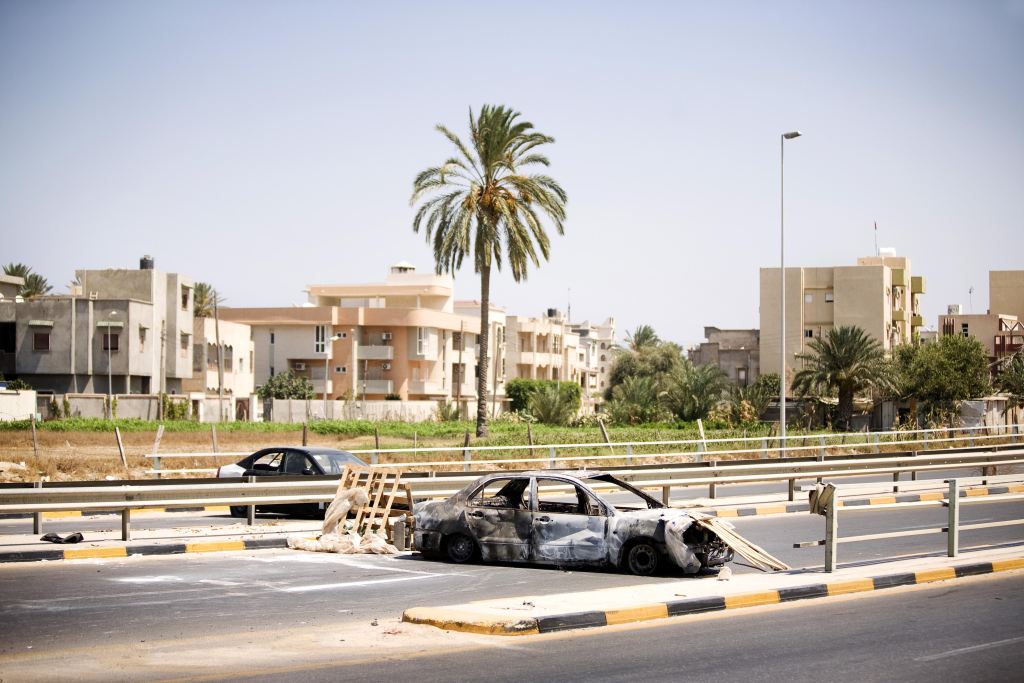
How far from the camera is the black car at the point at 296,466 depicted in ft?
68.6

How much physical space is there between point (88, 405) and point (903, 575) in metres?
57.0

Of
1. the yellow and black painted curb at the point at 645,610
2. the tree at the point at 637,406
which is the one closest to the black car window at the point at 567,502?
the yellow and black painted curb at the point at 645,610

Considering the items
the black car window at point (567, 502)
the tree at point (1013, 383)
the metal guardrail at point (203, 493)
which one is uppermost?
the tree at point (1013, 383)

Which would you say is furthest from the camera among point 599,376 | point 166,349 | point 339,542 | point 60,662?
point 599,376

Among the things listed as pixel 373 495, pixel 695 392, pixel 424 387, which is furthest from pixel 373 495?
pixel 424 387

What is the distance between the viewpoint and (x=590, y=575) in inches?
557

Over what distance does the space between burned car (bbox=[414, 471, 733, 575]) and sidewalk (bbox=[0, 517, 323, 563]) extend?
124 inches

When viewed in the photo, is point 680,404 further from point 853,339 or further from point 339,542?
point 339,542

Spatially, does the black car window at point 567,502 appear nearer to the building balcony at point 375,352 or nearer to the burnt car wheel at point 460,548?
the burnt car wheel at point 460,548

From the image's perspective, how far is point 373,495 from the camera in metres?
16.8

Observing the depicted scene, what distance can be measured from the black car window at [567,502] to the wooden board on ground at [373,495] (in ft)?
8.69

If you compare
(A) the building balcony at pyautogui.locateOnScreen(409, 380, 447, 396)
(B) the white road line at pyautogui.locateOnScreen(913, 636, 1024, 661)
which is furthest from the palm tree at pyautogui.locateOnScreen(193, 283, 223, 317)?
(B) the white road line at pyautogui.locateOnScreen(913, 636, 1024, 661)

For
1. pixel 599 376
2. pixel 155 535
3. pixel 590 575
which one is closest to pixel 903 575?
pixel 590 575

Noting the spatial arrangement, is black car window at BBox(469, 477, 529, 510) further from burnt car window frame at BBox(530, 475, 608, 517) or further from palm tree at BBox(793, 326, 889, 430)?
palm tree at BBox(793, 326, 889, 430)
